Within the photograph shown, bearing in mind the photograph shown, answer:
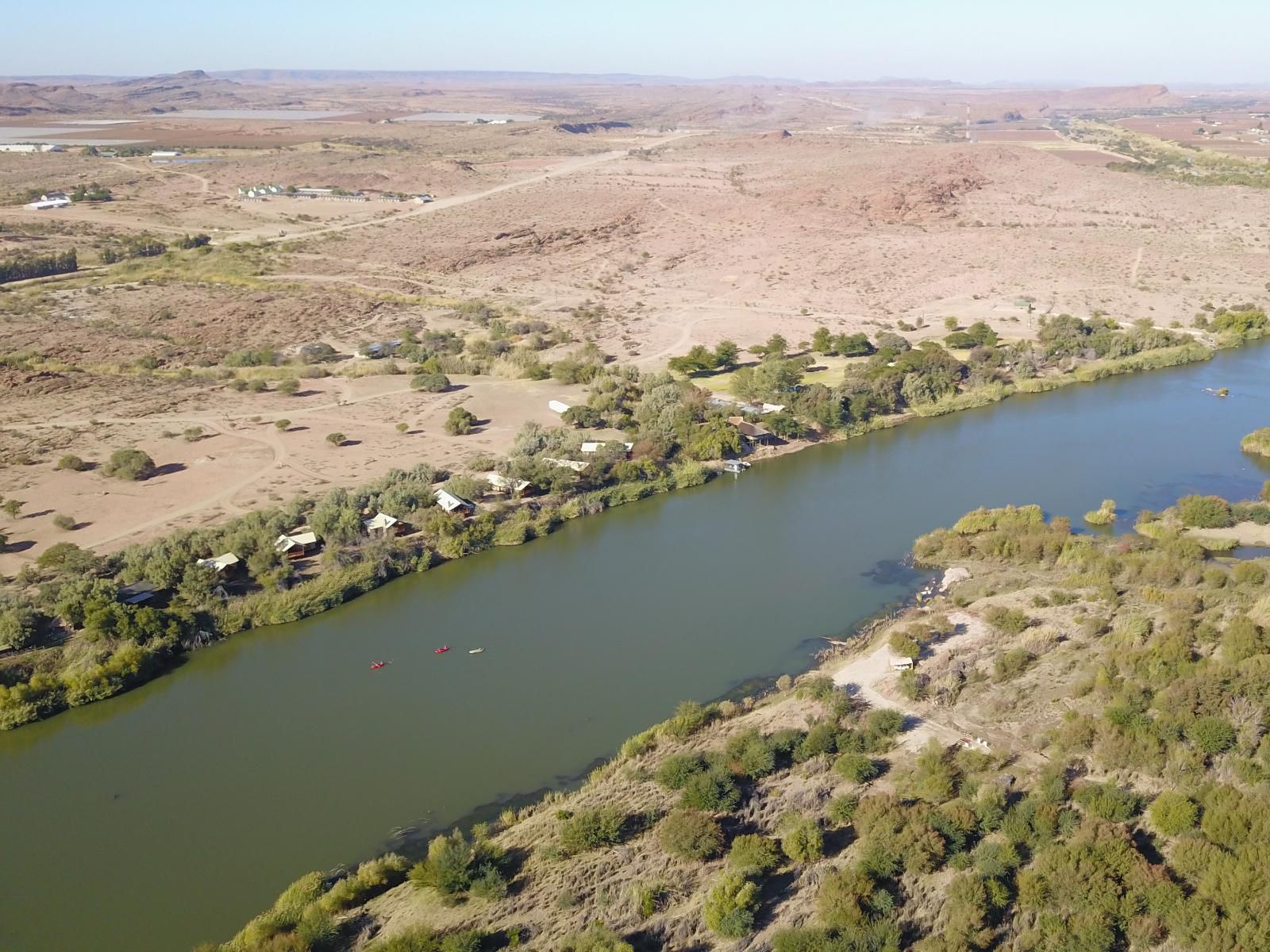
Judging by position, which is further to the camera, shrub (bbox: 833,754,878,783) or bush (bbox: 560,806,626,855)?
shrub (bbox: 833,754,878,783)

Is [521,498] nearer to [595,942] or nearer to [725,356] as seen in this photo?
[725,356]

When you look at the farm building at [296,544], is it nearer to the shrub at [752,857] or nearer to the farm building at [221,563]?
the farm building at [221,563]

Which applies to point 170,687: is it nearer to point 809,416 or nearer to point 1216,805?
point 1216,805

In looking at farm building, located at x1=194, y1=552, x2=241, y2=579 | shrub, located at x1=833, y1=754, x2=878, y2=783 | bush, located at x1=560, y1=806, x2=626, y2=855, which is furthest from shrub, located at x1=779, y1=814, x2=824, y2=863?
farm building, located at x1=194, y1=552, x2=241, y2=579

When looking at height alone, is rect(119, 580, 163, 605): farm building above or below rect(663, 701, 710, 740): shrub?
above

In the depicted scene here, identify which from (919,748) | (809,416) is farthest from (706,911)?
(809,416)

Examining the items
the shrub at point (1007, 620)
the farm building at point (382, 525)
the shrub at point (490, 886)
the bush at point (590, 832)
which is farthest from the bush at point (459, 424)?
the shrub at point (490, 886)

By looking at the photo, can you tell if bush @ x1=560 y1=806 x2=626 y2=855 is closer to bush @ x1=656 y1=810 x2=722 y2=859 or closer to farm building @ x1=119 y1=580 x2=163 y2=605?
bush @ x1=656 y1=810 x2=722 y2=859
